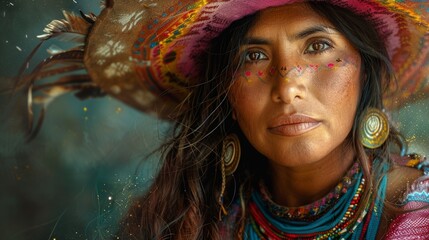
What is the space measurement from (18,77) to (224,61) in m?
0.76

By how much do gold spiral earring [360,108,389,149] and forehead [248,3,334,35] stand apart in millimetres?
283

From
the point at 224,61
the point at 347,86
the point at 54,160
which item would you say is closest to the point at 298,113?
the point at 347,86

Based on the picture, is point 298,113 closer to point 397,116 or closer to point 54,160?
point 397,116

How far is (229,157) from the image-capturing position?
6.12ft

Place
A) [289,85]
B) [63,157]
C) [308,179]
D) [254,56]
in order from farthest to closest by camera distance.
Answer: [63,157], [308,179], [254,56], [289,85]

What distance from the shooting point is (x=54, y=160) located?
2.40m

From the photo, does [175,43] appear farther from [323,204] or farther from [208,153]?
[323,204]

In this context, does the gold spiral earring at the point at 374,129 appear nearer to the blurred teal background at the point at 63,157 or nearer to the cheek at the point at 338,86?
the cheek at the point at 338,86

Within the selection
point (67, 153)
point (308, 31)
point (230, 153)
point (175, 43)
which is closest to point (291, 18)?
point (308, 31)

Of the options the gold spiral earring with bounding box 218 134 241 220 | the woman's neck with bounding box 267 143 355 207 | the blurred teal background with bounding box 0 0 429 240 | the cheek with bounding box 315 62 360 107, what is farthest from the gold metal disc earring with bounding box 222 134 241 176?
the cheek with bounding box 315 62 360 107

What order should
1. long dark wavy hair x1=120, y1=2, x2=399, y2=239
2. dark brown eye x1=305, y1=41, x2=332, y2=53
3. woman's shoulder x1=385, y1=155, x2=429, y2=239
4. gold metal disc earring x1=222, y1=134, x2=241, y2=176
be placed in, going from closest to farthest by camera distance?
1. woman's shoulder x1=385, y1=155, x2=429, y2=239
2. dark brown eye x1=305, y1=41, x2=332, y2=53
3. long dark wavy hair x1=120, y1=2, x2=399, y2=239
4. gold metal disc earring x1=222, y1=134, x2=241, y2=176

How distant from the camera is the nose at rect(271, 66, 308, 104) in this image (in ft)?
5.14

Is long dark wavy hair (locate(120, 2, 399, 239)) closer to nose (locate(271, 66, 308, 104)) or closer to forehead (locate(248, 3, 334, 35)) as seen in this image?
forehead (locate(248, 3, 334, 35))

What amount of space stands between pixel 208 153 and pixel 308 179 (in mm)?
313
